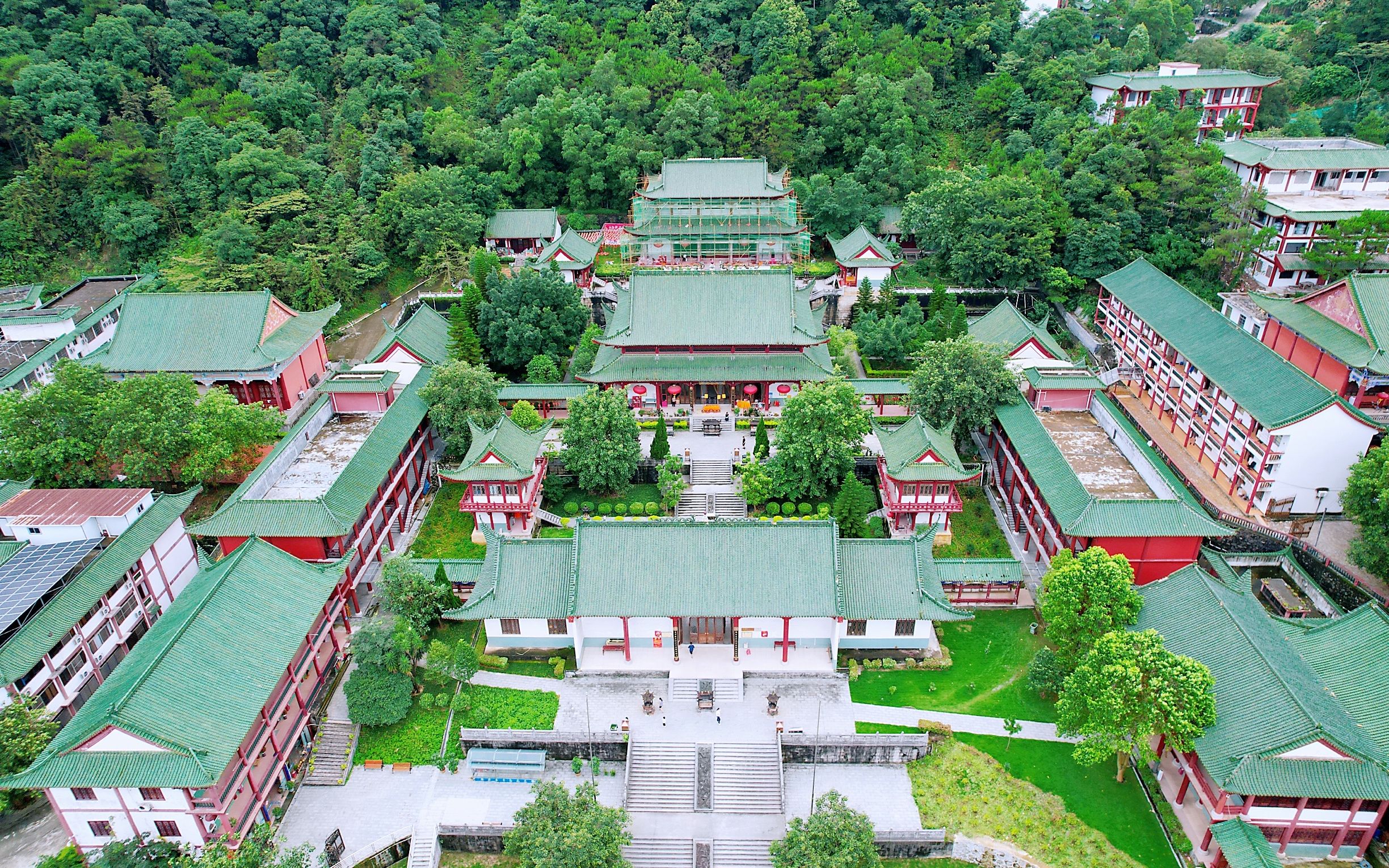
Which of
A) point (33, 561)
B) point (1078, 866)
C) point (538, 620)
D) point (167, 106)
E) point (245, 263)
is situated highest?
point (167, 106)

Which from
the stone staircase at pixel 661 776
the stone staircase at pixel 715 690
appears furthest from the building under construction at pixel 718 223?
the stone staircase at pixel 661 776

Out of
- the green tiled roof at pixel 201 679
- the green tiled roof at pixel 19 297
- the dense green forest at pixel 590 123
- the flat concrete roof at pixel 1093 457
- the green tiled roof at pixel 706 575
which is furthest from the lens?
the dense green forest at pixel 590 123

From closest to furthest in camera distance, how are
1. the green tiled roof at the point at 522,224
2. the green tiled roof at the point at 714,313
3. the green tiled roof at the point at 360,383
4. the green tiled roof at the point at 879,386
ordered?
the green tiled roof at the point at 360,383
the green tiled roof at the point at 879,386
the green tiled roof at the point at 714,313
the green tiled roof at the point at 522,224

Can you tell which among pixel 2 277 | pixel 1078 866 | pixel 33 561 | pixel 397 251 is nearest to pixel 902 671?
pixel 1078 866

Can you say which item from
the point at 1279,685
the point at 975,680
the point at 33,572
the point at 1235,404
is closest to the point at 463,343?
the point at 33,572

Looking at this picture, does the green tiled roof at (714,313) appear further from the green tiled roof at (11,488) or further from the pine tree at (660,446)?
the green tiled roof at (11,488)

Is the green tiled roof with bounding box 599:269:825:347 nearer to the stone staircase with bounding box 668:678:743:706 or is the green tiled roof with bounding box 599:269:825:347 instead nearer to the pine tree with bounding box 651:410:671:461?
the pine tree with bounding box 651:410:671:461

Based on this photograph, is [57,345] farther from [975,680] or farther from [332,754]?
[975,680]

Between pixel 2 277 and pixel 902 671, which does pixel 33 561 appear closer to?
pixel 902 671
